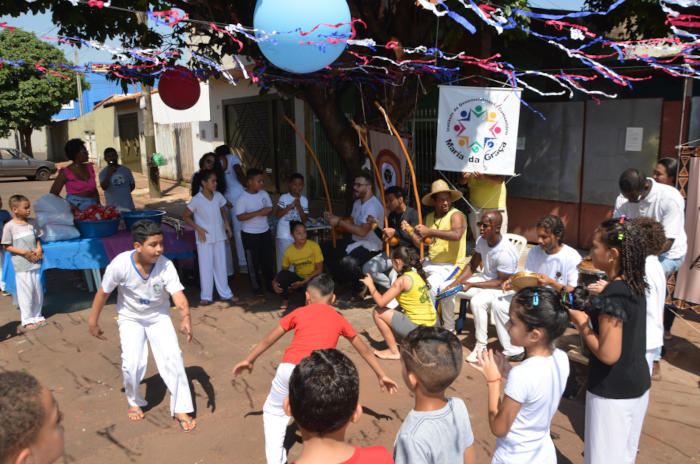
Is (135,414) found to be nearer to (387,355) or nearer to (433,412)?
(387,355)

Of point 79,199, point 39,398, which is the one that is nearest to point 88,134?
point 79,199

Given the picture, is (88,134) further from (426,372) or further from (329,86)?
(426,372)

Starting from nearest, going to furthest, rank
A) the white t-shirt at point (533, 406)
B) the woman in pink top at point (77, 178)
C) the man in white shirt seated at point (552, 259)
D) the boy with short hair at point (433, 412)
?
the boy with short hair at point (433, 412) < the white t-shirt at point (533, 406) < the man in white shirt seated at point (552, 259) < the woman in pink top at point (77, 178)

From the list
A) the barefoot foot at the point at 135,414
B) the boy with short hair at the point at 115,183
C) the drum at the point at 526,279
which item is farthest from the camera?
the boy with short hair at the point at 115,183

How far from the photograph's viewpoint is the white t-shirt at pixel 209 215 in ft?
20.4

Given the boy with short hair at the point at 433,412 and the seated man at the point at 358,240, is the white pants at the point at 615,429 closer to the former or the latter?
the boy with short hair at the point at 433,412

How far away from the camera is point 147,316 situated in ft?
12.5

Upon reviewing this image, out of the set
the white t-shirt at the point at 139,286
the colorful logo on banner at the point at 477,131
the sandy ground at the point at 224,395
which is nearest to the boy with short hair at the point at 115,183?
the sandy ground at the point at 224,395

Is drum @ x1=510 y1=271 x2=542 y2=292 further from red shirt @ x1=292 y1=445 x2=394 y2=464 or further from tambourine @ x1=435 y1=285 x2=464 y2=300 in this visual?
red shirt @ x1=292 y1=445 x2=394 y2=464

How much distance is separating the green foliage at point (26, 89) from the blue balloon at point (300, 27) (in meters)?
22.7

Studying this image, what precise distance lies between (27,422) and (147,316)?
244 centimetres

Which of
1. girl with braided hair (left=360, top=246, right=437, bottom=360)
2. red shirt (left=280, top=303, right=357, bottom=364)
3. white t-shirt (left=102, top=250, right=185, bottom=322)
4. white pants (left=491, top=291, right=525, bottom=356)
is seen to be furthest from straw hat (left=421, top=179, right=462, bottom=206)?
white t-shirt (left=102, top=250, right=185, bottom=322)

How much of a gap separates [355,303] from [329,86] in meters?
3.02

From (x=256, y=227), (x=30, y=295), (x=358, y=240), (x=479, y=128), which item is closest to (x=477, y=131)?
(x=479, y=128)
